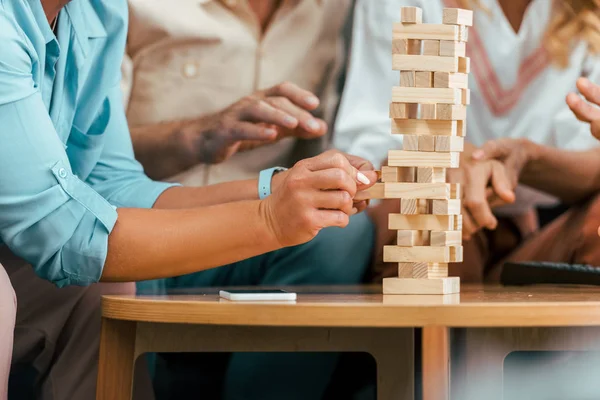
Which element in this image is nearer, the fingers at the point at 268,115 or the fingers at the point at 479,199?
the fingers at the point at 479,199

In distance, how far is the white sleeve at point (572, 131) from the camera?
2.29 metres

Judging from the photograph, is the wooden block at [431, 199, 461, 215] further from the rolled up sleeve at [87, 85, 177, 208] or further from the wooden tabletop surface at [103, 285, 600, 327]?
the rolled up sleeve at [87, 85, 177, 208]

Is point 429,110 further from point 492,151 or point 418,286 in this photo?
point 492,151

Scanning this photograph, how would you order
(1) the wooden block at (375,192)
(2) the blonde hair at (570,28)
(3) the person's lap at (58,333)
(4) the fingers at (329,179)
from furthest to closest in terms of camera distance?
1. (2) the blonde hair at (570,28)
2. (3) the person's lap at (58,333)
3. (1) the wooden block at (375,192)
4. (4) the fingers at (329,179)

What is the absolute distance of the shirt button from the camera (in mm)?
2244

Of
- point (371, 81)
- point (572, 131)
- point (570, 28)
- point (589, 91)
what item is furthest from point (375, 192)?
point (570, 28)

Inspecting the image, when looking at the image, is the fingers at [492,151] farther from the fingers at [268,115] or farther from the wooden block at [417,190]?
the wooden block at [417,190]

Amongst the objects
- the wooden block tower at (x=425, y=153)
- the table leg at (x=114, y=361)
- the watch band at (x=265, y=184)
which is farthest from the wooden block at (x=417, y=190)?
the table leg at (x=114, y=361)

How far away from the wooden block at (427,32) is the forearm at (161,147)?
941 mm

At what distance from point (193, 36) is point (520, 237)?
955 mm

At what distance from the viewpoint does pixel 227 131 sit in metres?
2.18

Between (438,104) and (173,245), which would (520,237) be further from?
(173,245)

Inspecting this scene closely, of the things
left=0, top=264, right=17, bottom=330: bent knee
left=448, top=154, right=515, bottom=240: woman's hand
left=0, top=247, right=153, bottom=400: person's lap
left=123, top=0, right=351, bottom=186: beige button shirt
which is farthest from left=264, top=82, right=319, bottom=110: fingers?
left=0, top=264, right=17, bottom=330: bent knee

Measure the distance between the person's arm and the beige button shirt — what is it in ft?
0.11
